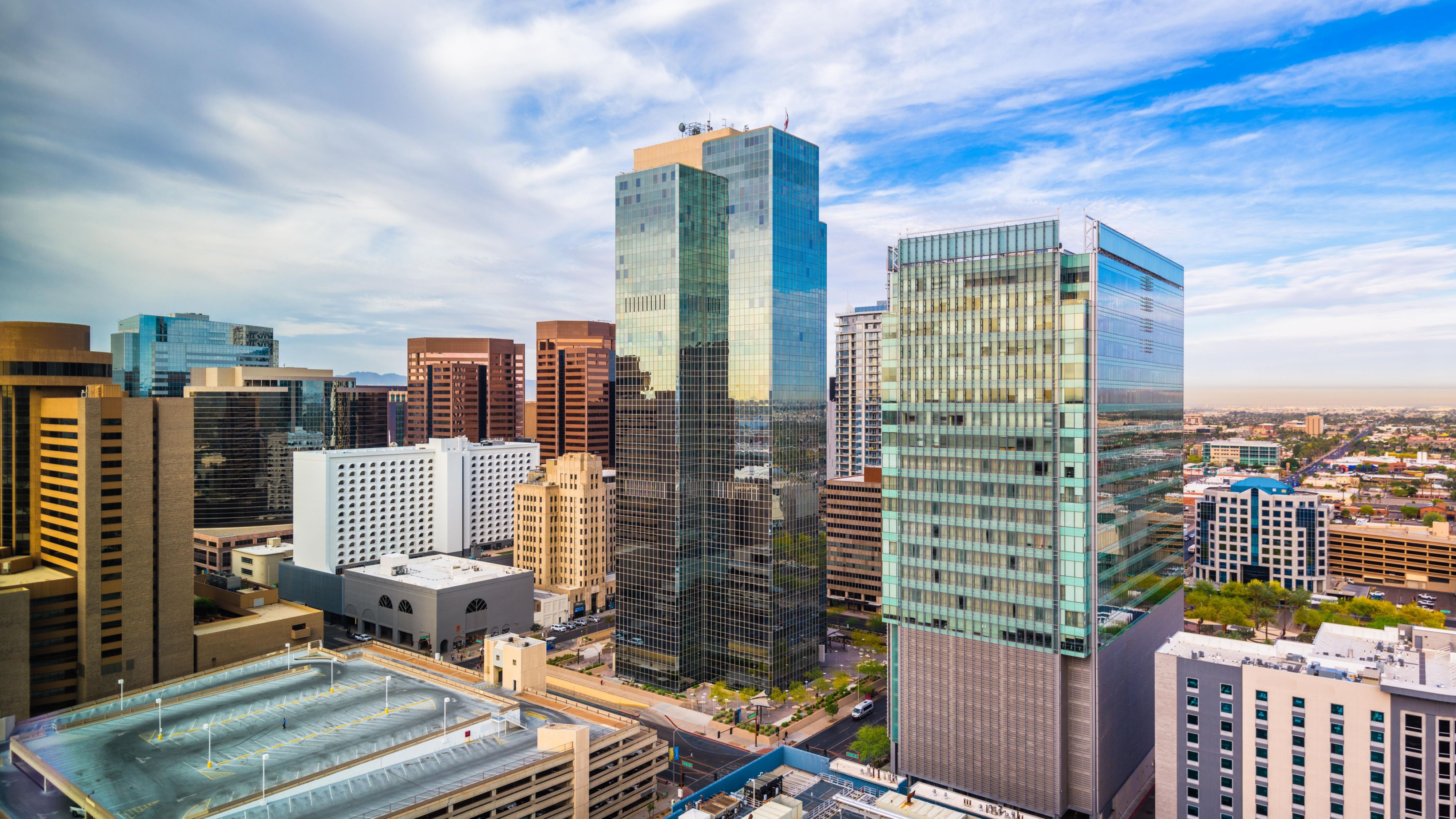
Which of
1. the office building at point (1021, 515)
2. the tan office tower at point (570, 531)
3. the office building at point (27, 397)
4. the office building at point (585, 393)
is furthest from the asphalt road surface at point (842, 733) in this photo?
the office building at point (585, 393)

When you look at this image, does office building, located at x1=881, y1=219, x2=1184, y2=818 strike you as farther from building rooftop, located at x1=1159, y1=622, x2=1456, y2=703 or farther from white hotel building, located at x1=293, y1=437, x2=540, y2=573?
white hotel building, located at x1=293, y1=437, x2=540, y2=573

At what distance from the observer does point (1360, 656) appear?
51.9 metres

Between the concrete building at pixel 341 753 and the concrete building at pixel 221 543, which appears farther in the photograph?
the concrete building at pixel 221 543

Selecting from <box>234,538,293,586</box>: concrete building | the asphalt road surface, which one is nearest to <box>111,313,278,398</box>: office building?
<box>234,538,293,586</box>: concrete building

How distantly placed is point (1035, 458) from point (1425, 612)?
7253 cm

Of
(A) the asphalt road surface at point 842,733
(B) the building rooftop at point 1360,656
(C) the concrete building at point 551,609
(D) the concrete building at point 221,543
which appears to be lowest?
(A) the asphalt road surface at point 842,733

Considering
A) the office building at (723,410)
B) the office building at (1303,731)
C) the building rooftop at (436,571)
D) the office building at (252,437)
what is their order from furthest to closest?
1. the office building at (252,437)
2. the building rooftop at (436,571)
3. the office building at (723,410)
4. the office building at (1303,731)

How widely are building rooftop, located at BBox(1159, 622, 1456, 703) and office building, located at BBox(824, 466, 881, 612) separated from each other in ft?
196

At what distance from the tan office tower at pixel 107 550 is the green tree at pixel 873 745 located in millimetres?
63154

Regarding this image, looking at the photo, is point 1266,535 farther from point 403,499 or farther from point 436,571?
point 403,499

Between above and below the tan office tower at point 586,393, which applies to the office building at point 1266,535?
below

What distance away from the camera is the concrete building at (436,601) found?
96250 millimetres

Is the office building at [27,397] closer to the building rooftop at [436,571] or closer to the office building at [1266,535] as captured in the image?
the building rooftop at [436,571]

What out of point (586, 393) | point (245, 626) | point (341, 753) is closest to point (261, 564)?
point (245, 626)
